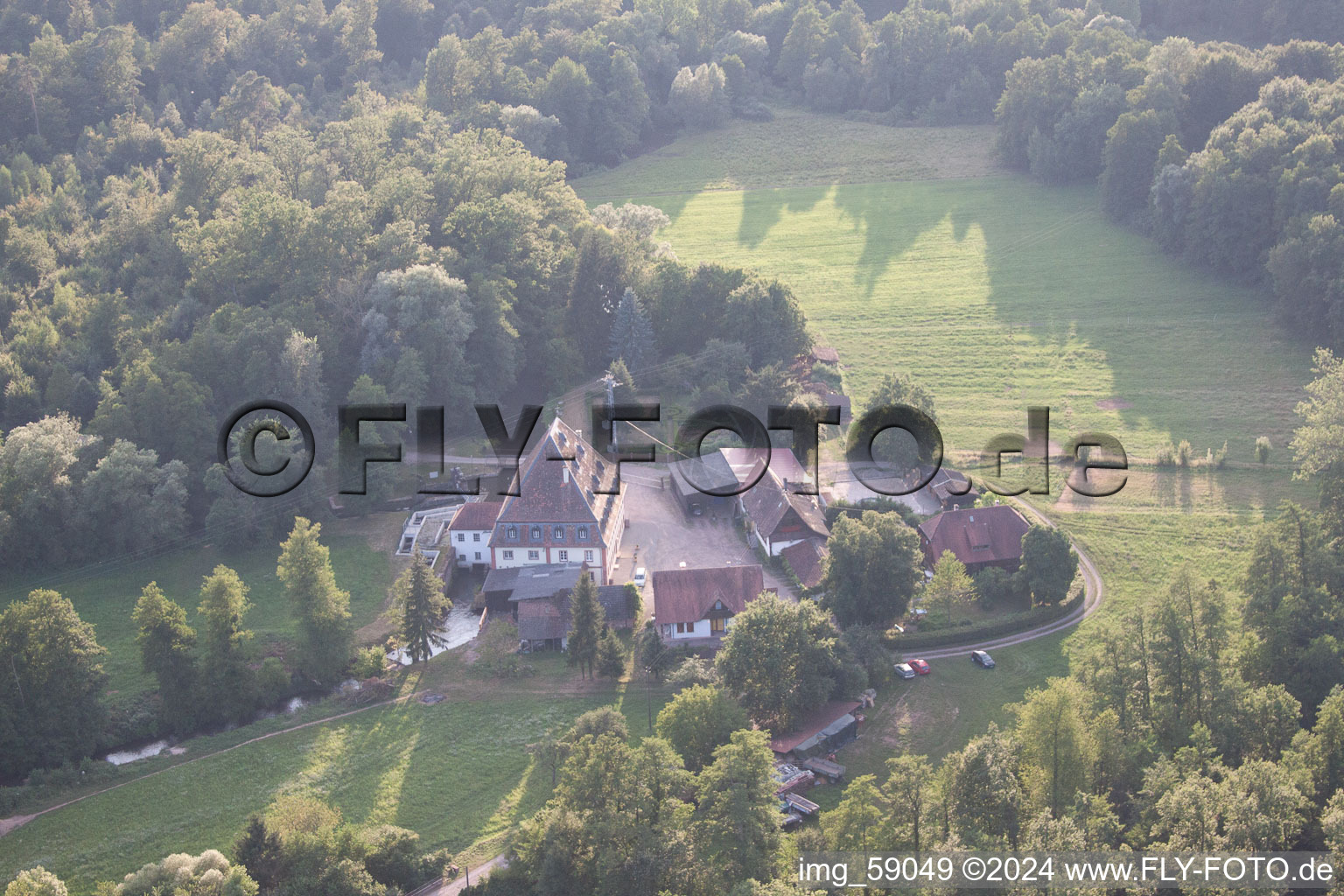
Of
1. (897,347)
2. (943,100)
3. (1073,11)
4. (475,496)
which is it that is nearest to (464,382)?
(475,496)

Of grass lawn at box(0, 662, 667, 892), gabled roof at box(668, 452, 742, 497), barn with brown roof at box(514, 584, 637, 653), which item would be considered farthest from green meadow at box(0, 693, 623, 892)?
gabled roof at box(668, 452, 742, 497)

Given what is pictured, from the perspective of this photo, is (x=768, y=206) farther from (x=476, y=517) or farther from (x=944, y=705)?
(x=944, y=705)

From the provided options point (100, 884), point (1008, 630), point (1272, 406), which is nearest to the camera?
point (100, 884)

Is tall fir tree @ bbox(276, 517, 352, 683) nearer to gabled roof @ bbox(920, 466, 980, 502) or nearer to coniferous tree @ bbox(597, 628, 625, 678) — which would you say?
coniferous tree @ bbox(597, 628, 625, 678)

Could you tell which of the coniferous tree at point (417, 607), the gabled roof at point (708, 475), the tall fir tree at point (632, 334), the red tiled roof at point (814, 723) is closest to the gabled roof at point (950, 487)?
the gabled roof at point (708, 475)

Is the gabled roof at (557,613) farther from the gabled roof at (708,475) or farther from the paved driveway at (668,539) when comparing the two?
the gabled roof at (708,475)

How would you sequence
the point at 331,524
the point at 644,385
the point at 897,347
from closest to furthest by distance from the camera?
1. the point at 331,524
2. the point at 644,385
3. the point at 897,347

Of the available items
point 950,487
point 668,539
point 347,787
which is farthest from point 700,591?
point 950,487

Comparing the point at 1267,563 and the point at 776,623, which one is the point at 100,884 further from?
the point at 1267,563
